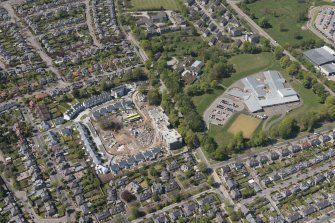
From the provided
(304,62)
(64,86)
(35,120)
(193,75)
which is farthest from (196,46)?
(35,120)

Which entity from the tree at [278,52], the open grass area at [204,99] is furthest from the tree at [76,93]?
the tree at [278,52]

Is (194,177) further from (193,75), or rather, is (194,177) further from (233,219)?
(193,75)

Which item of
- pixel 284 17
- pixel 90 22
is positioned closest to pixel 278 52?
pixel 284 17

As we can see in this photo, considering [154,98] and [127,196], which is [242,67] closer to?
[154,98]

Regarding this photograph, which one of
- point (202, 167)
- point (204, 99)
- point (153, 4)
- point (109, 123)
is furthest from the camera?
point (153, 4)

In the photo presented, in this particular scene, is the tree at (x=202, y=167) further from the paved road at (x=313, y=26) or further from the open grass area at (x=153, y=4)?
the open grass area at (x=153, y=4)
